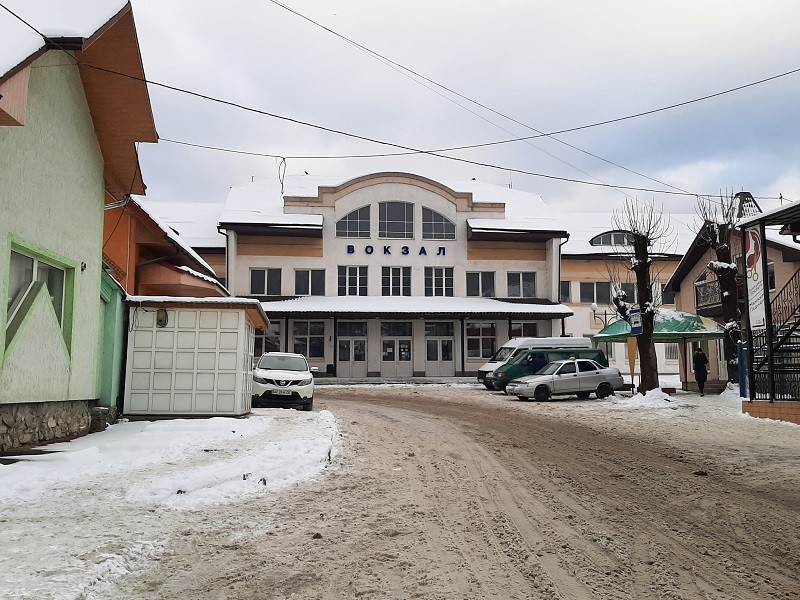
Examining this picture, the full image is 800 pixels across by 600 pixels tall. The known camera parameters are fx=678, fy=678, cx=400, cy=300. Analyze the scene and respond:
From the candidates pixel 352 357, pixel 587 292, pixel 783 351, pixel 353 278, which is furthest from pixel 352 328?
pixel 783 351

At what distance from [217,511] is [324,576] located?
2.20 meters

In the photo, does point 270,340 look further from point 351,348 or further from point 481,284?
point 481,284

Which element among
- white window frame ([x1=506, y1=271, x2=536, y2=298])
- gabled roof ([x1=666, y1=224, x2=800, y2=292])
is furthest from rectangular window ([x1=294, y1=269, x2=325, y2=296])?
gabled roof ([x1=666, y1=224, x2=800, y2=292])

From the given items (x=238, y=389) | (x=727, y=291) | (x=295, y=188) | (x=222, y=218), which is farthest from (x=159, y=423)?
(x=295, y=188)

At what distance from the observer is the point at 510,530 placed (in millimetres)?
5965

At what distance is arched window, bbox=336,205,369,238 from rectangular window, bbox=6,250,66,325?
29914mm

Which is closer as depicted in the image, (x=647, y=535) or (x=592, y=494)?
(x=647, y=535)

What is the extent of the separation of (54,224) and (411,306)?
95.3 feet

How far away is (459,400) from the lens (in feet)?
78.5

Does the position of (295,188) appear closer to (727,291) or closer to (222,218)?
Result: (222,218)

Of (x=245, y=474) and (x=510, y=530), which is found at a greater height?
(x=245, y=474)

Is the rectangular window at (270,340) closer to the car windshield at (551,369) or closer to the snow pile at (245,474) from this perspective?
the car windshield at (551,369)

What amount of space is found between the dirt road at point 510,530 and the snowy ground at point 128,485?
1.06ft

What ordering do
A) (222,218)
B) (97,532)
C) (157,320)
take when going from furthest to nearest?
(222,218) < (157,320) < (97,532)
